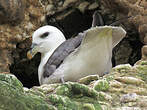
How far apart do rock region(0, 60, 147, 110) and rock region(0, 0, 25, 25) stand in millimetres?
1241

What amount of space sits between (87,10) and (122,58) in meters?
0.58

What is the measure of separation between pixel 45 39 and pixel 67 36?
85cm

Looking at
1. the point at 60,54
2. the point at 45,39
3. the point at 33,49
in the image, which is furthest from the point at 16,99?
the point at 45,39

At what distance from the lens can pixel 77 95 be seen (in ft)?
6.09

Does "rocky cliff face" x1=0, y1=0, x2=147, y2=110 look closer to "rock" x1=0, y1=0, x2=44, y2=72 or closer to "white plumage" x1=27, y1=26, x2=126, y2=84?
"rock" x1=0, y1=0, x2=44, y2=72

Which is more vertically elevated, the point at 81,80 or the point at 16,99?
the point at 16,99

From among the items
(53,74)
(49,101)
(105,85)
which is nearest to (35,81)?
(53,74)

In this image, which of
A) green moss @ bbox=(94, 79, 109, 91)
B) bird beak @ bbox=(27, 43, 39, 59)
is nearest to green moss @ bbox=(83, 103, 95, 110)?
green moss @ bbox=(94, 79, 109, 91)

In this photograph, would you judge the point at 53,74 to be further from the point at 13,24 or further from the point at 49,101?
the point at 49,101

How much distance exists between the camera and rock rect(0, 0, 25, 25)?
10.4 feet

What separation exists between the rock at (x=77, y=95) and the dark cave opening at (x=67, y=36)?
1.52 metres

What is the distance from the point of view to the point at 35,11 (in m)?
3.55

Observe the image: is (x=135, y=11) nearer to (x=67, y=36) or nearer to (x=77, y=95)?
(x=67, y=36)

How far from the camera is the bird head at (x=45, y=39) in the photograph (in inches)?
131
